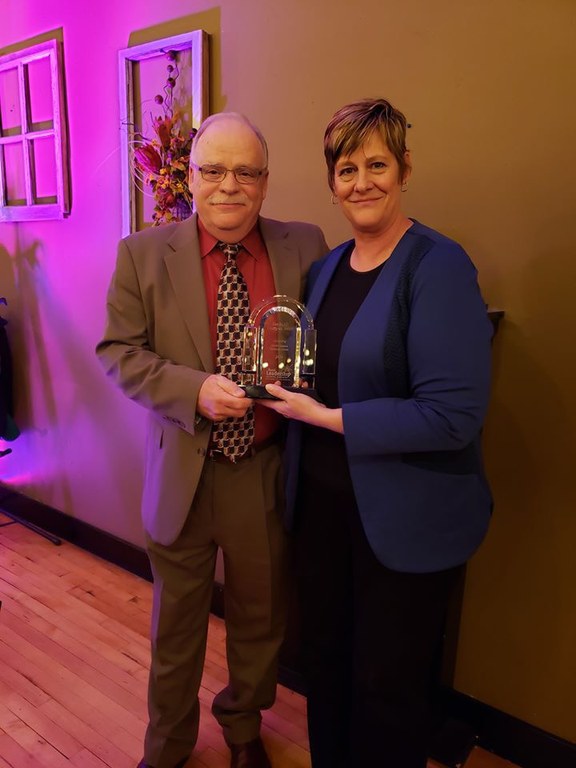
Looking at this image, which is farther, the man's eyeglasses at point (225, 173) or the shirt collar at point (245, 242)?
the shirt collar at point (245, 242)

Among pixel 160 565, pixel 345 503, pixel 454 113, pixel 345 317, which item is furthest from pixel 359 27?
pixel 160 565

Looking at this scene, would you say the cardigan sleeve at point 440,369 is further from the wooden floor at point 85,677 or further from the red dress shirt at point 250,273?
the wooden floor at point 85,677

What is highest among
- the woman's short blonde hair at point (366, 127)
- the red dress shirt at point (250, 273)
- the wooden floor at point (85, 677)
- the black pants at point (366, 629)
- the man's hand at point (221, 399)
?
the woman's short blonde hair at point (366, 127)

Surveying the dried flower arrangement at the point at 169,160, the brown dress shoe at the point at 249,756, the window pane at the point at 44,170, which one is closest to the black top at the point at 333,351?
the brown dress shoe at the point at 249,756

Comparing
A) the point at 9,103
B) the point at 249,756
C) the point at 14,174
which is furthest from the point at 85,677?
the point at 9,103

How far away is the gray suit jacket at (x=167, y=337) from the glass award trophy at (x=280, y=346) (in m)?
0.10

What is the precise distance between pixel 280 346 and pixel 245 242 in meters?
0.31

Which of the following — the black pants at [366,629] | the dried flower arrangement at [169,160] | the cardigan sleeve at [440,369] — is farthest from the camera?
the dried flower arrangement at [169,160]

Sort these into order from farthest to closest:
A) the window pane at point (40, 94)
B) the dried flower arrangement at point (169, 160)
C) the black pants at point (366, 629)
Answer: the window pane at point (40, 94)
the dried flower arrangement at point (169, 160)
the black pants at point (366, 629)

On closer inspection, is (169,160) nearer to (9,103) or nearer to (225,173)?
(225,173)

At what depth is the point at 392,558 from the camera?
4.20 feet

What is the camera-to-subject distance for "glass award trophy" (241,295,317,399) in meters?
1.43

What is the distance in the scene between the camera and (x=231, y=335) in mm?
1542

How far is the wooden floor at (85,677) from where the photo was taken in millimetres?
1863
